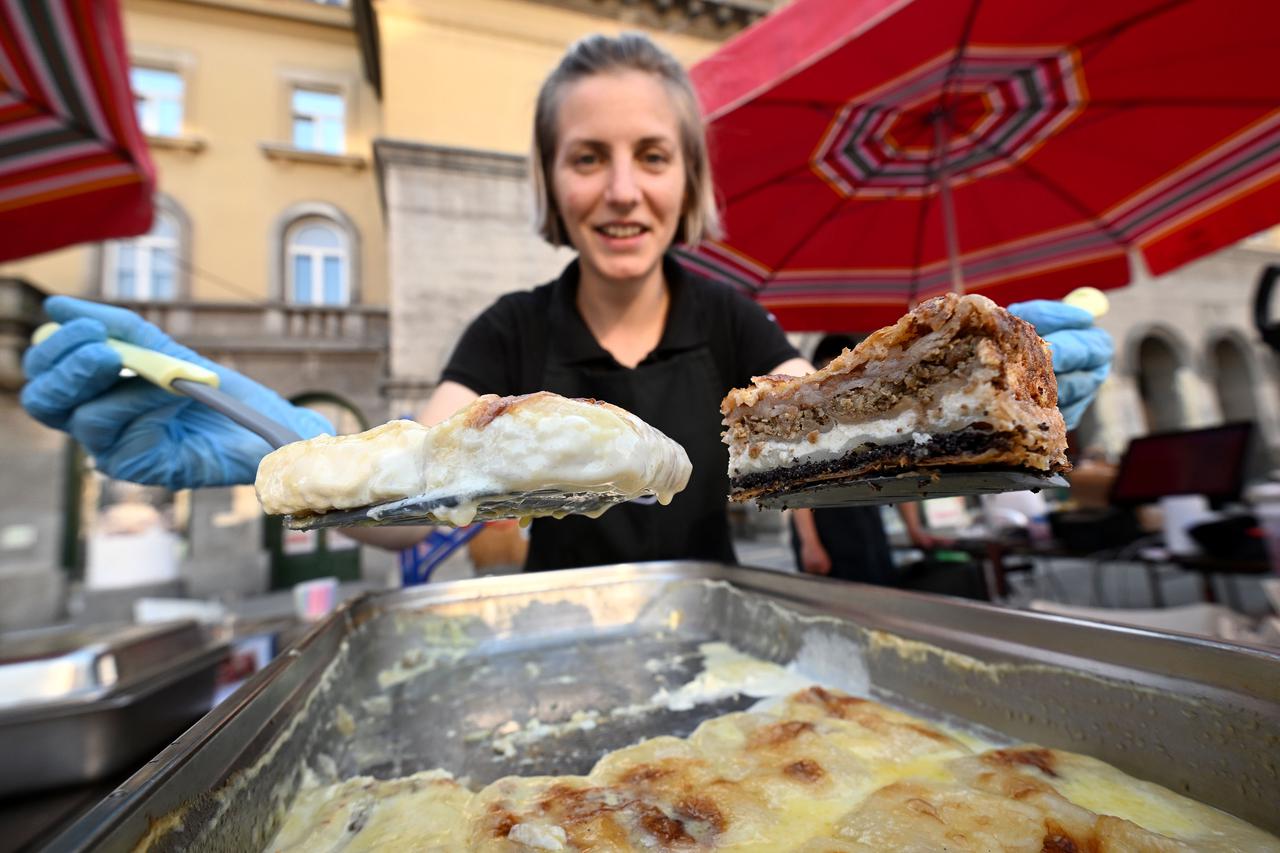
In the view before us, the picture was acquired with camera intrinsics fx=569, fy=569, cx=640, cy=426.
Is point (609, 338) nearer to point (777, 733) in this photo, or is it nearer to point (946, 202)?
point (777, 733)

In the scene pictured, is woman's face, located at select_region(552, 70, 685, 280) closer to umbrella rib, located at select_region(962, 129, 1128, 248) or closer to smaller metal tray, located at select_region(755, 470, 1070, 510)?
smaller metal tray, located at select_region(755, 470, 1070, 510)

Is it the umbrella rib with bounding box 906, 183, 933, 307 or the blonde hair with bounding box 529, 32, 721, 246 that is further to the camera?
the umbrella rib with bounding box 906, 183, 933, 307

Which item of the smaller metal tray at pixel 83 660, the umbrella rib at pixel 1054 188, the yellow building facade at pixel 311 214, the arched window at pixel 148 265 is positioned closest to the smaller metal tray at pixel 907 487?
the smaller metal tray at pixel 83 660

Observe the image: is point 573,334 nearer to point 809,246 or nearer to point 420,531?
point 420,531

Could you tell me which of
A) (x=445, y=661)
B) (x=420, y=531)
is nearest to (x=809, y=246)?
(x=420, y=531)

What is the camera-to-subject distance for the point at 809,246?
4.28 metres

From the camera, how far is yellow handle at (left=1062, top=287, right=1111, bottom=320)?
4.87 ft

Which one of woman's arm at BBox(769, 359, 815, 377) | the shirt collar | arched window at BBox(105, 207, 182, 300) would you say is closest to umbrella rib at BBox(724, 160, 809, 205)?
the shirt collar

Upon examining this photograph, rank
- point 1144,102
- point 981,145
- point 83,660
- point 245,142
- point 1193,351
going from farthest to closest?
point 1193,351 → point 245,142 → point 981,145 → point 1144,102 → point 83,660

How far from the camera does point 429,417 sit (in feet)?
6.77

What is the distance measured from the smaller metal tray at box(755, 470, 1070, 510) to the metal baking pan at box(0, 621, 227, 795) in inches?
80.9

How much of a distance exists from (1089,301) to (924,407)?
829mm

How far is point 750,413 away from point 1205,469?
455 centimetres

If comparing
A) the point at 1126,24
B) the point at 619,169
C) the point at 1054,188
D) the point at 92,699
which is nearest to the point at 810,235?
the point at 1054,188
